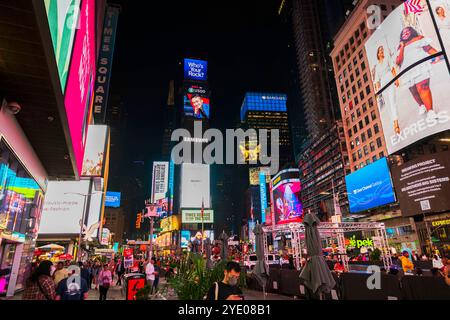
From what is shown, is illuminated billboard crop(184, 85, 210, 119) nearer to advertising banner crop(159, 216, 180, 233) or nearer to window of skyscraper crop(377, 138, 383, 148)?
advertising banner crop(159, 216, 180, 233)

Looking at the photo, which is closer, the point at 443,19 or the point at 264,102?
the point at 443,19

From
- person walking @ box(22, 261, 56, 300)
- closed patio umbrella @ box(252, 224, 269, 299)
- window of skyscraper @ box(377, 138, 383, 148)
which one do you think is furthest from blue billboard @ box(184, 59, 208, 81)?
person walking @ box(22, 261, 56, 300)

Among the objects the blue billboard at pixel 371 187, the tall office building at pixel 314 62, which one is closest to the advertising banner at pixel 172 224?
the tall office building at pixel 314 62

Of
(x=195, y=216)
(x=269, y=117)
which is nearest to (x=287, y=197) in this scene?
(x=195, y=216)

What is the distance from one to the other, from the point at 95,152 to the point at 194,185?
7089 centimetres

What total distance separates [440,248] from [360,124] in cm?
3091

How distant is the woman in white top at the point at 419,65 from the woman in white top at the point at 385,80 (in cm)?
192

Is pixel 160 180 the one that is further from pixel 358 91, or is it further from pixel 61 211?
pixel 358 91

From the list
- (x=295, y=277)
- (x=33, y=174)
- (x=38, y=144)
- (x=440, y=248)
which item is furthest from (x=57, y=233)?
(x=440, y=248)

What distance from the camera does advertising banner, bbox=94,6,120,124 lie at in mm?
34594

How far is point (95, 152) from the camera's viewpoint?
4322 centimetres

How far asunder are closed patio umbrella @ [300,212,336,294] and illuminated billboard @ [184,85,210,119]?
11558 cm

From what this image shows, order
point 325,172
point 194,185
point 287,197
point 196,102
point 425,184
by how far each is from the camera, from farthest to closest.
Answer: point 196,102
point 194,185
point 287,197
point 325,172
point 425,184
